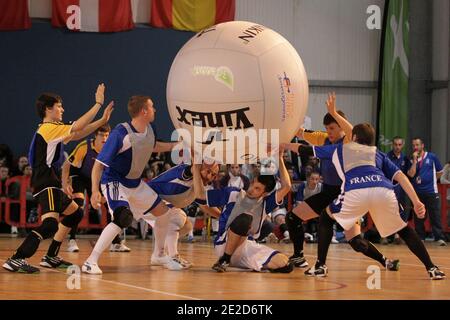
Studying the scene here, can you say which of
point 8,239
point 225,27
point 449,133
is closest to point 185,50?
point 225,27

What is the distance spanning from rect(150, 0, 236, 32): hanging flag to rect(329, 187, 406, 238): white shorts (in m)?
12.4

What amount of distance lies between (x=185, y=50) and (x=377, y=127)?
14230mm

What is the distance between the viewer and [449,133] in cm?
2100

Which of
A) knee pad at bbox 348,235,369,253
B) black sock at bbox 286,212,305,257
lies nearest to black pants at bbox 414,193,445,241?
black sock at bbox 286,212,305,257

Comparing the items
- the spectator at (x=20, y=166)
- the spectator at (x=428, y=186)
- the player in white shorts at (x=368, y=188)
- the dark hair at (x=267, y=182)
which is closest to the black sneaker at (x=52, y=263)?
the dark hair at (x=267, y=182)

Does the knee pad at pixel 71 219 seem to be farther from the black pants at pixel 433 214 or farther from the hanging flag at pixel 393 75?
the hanging flag at pixel 393 75

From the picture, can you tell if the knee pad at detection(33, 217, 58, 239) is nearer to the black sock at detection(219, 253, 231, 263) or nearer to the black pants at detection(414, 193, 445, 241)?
the black sock at detection(219, 253, 231, 263)

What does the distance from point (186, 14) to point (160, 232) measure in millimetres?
11452

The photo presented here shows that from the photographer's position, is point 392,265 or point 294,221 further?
point 294,221

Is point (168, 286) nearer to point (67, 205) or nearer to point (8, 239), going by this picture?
point (67, 205)

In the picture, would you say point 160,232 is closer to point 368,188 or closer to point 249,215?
point 249,215

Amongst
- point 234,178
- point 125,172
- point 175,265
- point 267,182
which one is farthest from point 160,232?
point 234,178

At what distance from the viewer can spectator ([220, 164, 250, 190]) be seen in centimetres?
1644

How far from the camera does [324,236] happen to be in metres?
8.89
